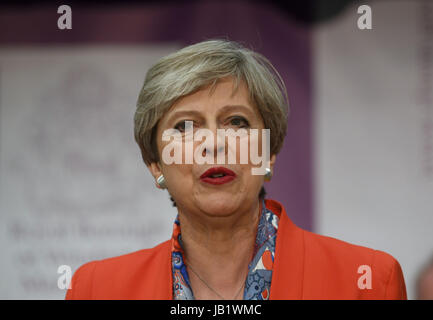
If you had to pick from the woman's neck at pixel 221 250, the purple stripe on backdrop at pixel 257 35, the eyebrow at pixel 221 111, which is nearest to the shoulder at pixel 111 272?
the woman's neck at pixel 221 250

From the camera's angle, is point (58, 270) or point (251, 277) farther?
point (58, 270)

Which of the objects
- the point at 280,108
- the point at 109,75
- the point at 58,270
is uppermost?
the point at 109,75

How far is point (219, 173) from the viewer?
5.64 feet

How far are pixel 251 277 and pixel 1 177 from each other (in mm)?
2028

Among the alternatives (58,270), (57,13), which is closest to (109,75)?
(57,13)

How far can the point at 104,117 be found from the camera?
10.6 feet

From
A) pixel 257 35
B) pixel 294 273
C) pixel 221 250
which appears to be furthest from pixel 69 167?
pixel 294 273

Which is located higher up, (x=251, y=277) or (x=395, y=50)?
(x=395, y=50)

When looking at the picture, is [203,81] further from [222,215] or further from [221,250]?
[221,250]

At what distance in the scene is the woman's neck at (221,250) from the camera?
1.83 metres

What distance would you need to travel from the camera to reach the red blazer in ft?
5.63

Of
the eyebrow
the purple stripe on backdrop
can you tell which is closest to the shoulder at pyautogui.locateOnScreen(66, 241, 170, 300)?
the eyebrow

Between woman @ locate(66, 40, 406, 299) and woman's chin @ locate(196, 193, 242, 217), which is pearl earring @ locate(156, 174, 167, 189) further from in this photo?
woman's chin @ locate(196, 193, 242, 217)
